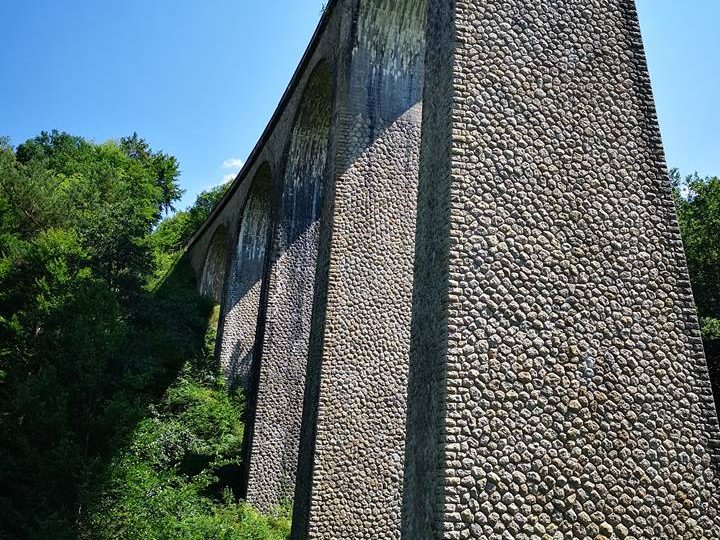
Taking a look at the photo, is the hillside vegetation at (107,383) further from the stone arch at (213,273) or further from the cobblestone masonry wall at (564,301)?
the cobblestone masonry wall at (564,301)

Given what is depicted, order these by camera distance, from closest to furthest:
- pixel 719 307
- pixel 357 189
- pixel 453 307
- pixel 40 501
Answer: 1. pixel 453 307
2. pixel 40 501
3. pixel 357 189
4. pixel 719 307

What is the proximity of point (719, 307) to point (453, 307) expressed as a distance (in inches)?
823

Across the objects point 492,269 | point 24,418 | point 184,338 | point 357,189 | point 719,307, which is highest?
point 719,307

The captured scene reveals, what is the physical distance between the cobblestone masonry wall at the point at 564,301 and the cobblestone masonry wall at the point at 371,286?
3551mm

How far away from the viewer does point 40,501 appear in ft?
28.8

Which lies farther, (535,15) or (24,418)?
(24,418)

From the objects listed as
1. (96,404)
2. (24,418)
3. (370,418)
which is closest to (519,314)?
(370,418)

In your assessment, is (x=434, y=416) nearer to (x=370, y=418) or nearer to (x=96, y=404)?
(x=370, y=418)

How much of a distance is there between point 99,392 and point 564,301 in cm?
770

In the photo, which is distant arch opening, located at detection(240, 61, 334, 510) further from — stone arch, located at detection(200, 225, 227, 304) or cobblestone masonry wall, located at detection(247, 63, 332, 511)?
stone arch, located at detection(200, 225, 227, 304)

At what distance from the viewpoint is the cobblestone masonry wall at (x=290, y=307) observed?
12500 millimetres

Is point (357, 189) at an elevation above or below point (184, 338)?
above

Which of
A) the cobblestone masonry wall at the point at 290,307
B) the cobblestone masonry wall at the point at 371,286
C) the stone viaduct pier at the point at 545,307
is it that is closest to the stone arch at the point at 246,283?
the cobblestone masonry wall at the point at 290,307

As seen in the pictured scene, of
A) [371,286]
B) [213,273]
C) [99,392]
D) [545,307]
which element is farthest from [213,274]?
[545,307]
